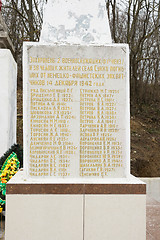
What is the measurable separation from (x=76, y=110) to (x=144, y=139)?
9.44 meters

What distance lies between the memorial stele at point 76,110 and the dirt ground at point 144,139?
6.88 meters

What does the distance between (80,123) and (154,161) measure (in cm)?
803

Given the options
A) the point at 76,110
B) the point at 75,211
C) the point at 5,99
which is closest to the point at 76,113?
the point at 76,110

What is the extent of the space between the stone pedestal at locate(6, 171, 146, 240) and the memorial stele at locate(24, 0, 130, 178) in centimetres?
21

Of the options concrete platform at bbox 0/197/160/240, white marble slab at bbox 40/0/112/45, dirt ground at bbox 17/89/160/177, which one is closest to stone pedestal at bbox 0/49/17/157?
concrete platform at bbox 0/197/160/240

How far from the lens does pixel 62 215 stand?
2824 millimetres

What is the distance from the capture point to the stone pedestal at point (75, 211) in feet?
9.20

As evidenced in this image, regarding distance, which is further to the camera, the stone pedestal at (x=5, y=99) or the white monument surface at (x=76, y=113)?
the stone pedestal at (x=5, y=99)

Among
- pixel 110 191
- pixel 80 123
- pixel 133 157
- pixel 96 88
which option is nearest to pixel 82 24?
pixel 96 88

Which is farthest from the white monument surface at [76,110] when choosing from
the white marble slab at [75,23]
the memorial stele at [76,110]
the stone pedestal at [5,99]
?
the stone pedestal at [5,99]

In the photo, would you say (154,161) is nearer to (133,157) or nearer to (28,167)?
(133,157)

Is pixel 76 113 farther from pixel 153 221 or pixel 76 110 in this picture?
pixel 153 221

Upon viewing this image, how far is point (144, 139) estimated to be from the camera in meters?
12.0

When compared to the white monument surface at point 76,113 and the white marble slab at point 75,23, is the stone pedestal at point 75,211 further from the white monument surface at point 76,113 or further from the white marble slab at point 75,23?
the white marble slab at point 75,23
